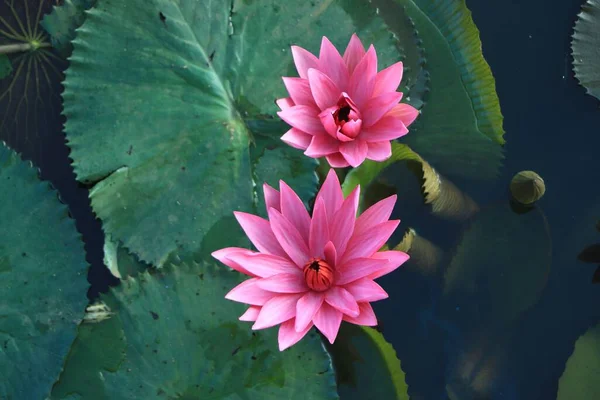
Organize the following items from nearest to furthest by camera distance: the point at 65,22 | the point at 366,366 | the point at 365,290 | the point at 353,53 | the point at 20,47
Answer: the point at 365,290 < the point at 353,53 < the point at 366,366 < the point at 65,22 < the point at 20,47

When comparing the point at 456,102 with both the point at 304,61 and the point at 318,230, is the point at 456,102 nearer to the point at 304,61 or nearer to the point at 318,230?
the point at 304,61

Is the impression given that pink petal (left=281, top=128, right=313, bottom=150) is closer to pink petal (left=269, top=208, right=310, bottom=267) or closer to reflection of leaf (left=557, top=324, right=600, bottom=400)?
pink petal (left=269, top=208, right=310, bottom=267)

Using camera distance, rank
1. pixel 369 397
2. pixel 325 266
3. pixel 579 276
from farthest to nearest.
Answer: pixel 579 276 → pixel 369 397 → pixel 325 266

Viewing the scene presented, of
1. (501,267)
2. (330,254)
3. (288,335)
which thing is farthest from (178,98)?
(501,267)

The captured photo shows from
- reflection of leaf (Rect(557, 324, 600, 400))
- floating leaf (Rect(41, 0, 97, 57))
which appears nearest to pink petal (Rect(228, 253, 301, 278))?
reflection of leaf (Rect(557, 324, 600, 400))

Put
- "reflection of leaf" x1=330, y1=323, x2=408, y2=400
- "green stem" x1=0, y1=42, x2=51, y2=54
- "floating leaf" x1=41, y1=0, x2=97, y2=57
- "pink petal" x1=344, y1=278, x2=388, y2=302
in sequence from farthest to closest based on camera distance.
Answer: "green stem" x1=0, y1=42, x2=51, y2=54, "floating leaf" x1=41, y1=0, x2=97, y2=57, "reflection of leaf" x1=330, y1=323, x2=408, y2=400, "pink petal" x1=344, y1=278, x2=388, y2=302

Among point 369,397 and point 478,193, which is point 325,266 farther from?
point 478,193

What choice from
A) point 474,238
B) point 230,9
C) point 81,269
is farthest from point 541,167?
point 81,269
